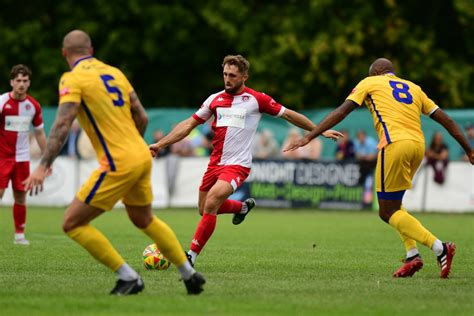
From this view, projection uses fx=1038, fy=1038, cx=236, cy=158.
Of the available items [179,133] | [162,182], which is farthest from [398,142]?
[162,182]

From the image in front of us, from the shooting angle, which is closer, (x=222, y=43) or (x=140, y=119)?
(x=140, y=119)

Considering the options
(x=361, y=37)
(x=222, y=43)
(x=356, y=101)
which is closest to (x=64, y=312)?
(x=356, y=101)

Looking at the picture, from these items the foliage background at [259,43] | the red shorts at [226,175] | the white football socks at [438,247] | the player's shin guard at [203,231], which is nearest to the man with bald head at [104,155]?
the player's shin guard at [203,231]

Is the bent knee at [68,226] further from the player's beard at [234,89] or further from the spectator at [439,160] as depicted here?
the spectator at [439,160]

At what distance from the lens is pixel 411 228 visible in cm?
1113

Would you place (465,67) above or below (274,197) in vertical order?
above

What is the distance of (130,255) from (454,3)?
22.6 metres

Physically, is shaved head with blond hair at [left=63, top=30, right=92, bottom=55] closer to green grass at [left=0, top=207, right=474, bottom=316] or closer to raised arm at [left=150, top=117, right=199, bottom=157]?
green grass at [left=0, top=207, right=474, bottom=316]

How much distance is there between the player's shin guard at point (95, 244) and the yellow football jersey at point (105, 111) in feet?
1.92

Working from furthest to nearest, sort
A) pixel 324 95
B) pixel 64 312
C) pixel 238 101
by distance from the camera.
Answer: pixel 324 95 → pixel 238 101 → pixel 64 312

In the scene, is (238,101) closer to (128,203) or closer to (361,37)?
(128,203)

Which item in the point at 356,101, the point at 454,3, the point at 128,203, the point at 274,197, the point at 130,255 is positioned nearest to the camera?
the point at 128,203

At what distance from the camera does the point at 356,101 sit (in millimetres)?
11203

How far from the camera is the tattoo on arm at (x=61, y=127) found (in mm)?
8773
